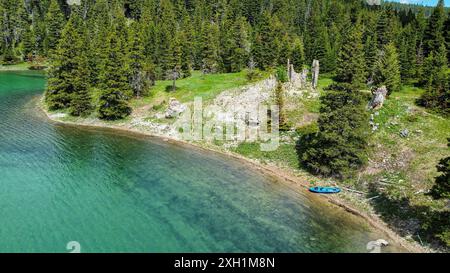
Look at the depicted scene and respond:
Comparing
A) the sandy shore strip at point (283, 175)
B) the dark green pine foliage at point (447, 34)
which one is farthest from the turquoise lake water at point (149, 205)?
the dark green pine foliage at point (447, 34)

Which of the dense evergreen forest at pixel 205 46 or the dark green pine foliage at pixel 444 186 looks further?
the dense evergreen forest at pixel 205 46

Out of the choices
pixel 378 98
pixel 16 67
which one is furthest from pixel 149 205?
pixel 16 67

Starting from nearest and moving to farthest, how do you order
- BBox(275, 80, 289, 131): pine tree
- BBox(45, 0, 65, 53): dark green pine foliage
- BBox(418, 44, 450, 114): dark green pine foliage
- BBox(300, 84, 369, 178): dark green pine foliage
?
BBox(300, 84, 369, 178): dark green pine foliage, BBox(418, 44, 450, 114): dark green pine foliage, BBox(275, 80, 289, 131): pine tree, BBox(45, 0, 65, 53): dark green pine foliage

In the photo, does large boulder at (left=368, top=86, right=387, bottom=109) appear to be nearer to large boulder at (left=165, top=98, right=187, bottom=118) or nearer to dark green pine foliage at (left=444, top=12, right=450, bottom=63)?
large boulder at (left=165, top=98, right=187, bottom=118)

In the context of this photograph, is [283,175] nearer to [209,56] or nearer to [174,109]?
[174,109]

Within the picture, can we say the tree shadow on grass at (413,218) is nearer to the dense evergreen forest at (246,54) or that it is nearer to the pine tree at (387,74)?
the dense evergreen forest at (246,54)

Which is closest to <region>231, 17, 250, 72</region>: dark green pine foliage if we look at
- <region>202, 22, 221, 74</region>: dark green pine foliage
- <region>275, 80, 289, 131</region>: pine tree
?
<region>202, 22, 221, 74</region>: dark green pine foliage
